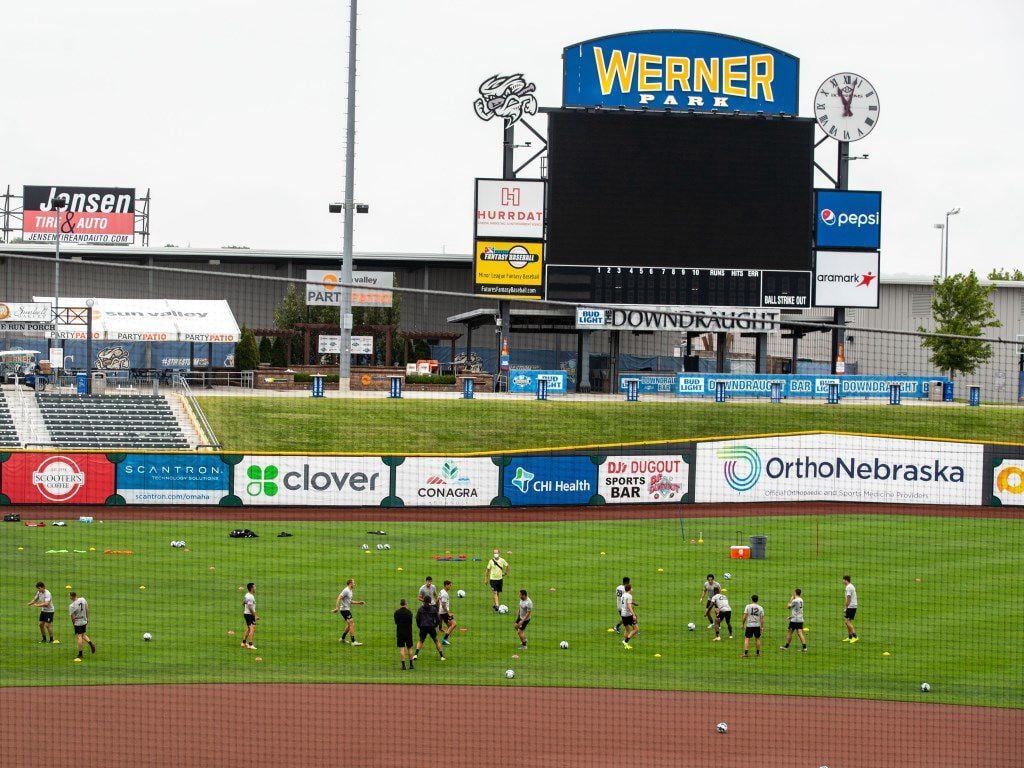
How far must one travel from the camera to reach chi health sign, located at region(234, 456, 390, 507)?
122 ft

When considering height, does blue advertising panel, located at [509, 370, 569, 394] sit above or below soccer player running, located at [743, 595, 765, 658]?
above

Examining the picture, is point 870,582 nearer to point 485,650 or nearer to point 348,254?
point 485,650

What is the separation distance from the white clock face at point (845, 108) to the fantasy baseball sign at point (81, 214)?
47.5 meters

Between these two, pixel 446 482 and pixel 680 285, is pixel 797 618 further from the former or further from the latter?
pixel 680 285

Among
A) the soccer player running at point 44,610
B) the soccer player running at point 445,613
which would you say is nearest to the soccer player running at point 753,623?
the soccer player running at point 445,613

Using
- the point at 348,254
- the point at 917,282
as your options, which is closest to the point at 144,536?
the point at 348,254

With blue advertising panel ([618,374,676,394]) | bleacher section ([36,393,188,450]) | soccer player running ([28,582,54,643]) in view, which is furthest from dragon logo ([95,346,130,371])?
soccer player running ([28,582,54,643])

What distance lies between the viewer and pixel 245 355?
64125 mm

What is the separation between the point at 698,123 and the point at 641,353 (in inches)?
957

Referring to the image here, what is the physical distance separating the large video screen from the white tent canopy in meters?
16.5

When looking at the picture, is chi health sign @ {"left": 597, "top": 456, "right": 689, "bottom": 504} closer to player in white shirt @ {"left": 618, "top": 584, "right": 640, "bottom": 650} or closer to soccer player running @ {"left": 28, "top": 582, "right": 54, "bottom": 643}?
player in white shirt @ {"left": 618, "top": 584, "right": 640, "bottom": 650}

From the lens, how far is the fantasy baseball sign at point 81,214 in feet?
269

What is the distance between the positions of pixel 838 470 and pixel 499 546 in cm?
1338

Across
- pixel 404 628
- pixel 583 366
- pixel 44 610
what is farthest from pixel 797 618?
pixel 583 366
